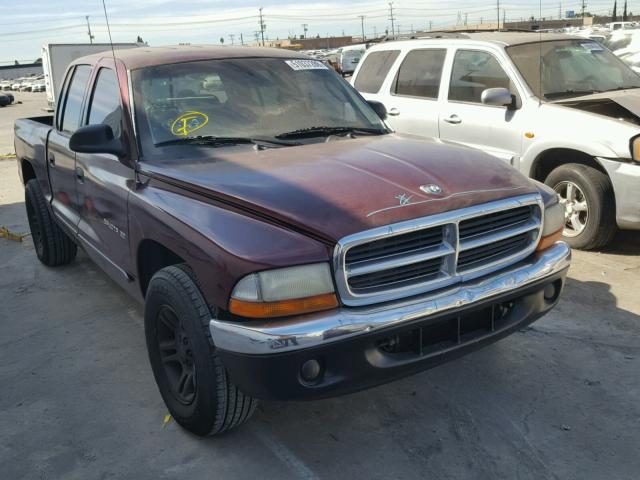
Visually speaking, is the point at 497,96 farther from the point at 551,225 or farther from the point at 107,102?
the point at 107,102

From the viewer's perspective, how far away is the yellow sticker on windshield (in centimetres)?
362

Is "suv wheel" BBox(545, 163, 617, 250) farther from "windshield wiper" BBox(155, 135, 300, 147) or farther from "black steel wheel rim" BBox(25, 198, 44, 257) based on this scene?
"black steel wheel rim" BBox(25, 198, 44, 257)

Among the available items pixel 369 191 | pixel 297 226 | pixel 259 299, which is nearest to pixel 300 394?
pixel 259 299

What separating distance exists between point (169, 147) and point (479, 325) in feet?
6.15

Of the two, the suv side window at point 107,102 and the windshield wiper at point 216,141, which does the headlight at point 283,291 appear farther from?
the suv side window at point 107,102

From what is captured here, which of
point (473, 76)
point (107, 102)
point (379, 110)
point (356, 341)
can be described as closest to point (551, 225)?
point (356, 341)

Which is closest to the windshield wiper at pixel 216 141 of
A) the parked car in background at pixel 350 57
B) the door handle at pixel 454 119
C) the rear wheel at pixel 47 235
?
the rear wheel at pixel 47 235

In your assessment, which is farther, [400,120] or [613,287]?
[400,120]

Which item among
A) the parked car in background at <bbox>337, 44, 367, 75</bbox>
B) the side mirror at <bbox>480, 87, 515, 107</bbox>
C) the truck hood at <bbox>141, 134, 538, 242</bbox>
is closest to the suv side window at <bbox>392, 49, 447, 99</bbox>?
the side mirror at <bbox>480, 87, 515, 107</bbox>

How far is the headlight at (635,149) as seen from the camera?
510 centimetres

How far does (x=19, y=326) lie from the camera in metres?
4.68

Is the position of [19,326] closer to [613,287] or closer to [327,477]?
[327,477]

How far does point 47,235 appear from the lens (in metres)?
5.70

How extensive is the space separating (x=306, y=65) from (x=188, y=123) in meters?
1.08
